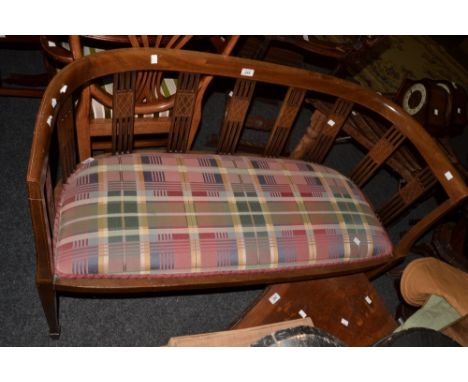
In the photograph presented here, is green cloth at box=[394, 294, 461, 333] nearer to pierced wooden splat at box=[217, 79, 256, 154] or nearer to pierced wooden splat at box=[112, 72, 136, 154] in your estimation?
pierced wooden splat at box=[217, 79, 256, 154]

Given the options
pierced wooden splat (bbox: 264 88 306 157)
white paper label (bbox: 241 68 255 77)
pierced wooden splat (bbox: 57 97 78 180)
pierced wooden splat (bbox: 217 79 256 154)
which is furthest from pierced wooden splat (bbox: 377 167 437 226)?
pierced wooden splat (bbox: 57 97 78 180)

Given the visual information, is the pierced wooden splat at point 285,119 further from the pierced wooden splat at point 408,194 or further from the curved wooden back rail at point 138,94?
the pierced wooden splat at point 408,194

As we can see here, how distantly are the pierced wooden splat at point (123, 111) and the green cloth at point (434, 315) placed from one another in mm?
1323

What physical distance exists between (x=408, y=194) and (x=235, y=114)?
91cm

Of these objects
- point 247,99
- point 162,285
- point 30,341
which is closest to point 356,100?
point 247,99

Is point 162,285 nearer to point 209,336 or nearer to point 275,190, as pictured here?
point 209,336

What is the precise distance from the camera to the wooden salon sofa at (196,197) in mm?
1517

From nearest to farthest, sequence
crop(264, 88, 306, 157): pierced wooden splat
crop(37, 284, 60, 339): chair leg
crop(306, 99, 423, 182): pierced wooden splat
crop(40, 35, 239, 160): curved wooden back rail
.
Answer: crop(37, 284, 60, 339): chair leg, crop(40, 35, 239, 160): curved wooden back rail, crop(264, 88, 306, 157): pierced wooden splat, crop(306, 99, 423, 182): pierced wooden splat

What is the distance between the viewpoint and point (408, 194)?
6.88ft

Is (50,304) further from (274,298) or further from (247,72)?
(247,72)

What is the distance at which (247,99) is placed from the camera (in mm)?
1855

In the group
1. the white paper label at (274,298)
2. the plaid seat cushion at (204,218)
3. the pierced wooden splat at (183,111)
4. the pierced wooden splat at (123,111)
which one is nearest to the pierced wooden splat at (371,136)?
the plaid seat cushion at (204,218)

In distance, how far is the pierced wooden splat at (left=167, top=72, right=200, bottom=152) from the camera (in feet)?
5.71

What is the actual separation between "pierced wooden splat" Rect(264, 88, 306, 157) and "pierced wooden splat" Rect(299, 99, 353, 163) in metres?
0.17
